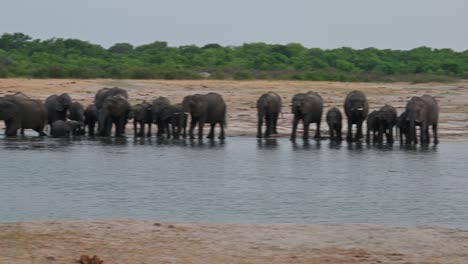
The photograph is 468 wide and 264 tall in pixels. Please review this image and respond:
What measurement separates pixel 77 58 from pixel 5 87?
31.4 metres

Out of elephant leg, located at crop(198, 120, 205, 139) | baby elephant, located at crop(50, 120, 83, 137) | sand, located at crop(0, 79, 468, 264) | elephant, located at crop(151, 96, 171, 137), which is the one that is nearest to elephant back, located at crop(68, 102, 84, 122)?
baby elephant, located at crop(50, 120, 83, 137)

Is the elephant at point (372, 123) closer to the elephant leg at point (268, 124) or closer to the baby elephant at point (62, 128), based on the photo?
the elephant leg at point (268, 124)

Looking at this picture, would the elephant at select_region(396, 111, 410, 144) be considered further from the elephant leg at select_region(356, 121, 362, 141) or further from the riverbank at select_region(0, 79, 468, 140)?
the riverbank at select_region(0, 79, 468, 140)

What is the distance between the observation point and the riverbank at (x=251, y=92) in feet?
116

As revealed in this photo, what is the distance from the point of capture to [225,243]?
42.0 feet

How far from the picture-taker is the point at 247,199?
18.1 metres

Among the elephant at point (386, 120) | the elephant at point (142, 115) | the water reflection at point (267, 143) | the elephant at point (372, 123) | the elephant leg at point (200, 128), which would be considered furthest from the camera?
the elephant at point (142, 115)

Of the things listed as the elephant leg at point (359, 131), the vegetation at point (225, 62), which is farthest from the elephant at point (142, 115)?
the vegetation at point (225, 62)

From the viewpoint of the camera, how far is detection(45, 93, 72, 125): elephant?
32.9m

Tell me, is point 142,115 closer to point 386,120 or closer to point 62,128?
point 62,128

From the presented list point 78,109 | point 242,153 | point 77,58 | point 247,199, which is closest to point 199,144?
point 242,153

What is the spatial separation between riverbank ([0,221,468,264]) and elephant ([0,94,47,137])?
18.3 metres

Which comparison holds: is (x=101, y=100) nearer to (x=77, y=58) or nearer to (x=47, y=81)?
(x=47, y=81)

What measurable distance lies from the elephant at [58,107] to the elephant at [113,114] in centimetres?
101
